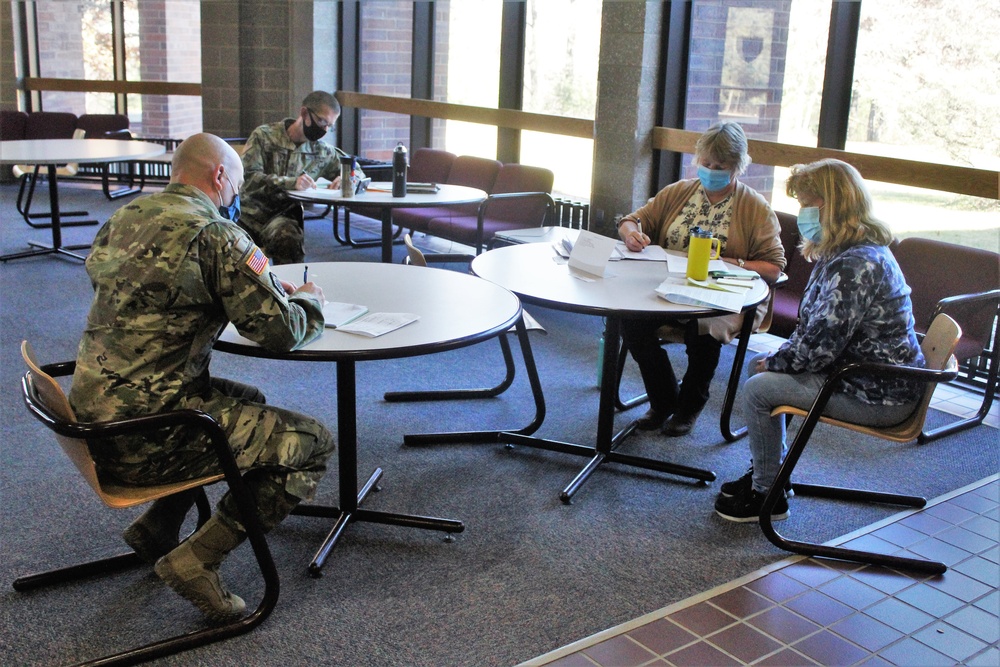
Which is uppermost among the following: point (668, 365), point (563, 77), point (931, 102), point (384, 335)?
point (563, 77)

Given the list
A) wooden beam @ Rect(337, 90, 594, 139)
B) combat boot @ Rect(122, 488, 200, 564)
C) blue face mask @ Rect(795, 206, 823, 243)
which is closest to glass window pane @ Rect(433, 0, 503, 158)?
wooden beam @ Rect(337, 90, 594, 139)

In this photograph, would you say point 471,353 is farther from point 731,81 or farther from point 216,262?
point 216,262

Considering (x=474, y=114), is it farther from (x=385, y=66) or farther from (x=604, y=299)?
(x=604, y=299)

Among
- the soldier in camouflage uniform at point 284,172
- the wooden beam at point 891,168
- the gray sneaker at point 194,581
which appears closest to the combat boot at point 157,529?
the gray sneaker at point 194,581

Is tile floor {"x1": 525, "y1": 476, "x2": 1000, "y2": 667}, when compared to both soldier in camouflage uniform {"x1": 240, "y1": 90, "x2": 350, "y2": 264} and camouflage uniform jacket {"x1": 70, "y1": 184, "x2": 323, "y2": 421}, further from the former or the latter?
soldier in camouflage uniform {"x1": 240, "y1": 90, "x2": 350, "y2": 264}

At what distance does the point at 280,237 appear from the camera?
5.00 m

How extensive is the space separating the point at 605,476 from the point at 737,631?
94cm

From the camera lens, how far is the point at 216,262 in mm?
2072

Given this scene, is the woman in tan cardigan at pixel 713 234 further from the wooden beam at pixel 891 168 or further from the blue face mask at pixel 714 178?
the wooden beam at pixel 891 168

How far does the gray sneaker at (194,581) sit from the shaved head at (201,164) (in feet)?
2.85

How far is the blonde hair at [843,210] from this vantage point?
2.68m

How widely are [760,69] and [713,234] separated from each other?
188 centimetres

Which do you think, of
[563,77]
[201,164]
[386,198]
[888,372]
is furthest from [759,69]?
[201,164]

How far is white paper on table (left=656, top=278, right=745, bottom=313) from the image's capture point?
281 centimetres
